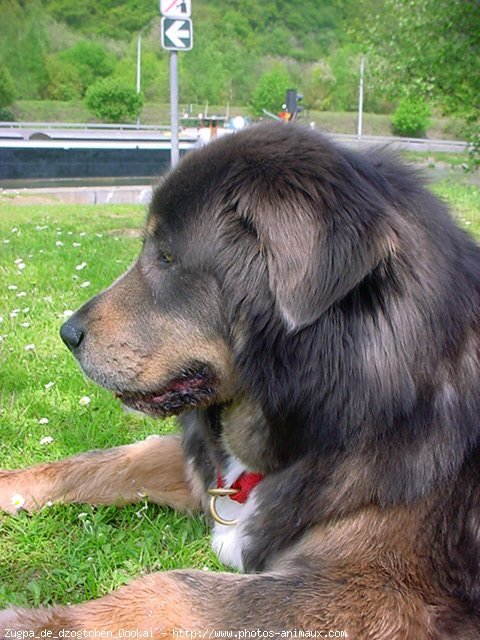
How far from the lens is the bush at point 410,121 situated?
2835 inches

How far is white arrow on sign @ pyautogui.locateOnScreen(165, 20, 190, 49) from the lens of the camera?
8.95 metres

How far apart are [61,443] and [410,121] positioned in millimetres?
75947

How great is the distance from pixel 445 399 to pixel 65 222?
30.0ft

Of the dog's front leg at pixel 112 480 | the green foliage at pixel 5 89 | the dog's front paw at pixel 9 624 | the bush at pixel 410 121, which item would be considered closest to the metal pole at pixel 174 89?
the dog's front leg at pixel 112 480

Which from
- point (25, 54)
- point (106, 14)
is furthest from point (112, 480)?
point (106, 14)

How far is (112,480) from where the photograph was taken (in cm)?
297

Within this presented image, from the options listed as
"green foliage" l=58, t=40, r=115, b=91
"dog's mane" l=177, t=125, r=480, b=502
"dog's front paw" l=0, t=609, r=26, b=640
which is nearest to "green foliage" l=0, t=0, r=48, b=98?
"green foliage" l=58, t=40, r=115, b=91

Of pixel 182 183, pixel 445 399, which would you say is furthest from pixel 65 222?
pixel 445 399

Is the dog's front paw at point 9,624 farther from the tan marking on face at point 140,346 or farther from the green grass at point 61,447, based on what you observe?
the tan marking on face at point 140,346

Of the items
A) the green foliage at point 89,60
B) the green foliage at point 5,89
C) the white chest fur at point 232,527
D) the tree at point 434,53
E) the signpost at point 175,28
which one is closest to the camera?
the white chest fur at point 232,527

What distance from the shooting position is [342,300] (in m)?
1.96

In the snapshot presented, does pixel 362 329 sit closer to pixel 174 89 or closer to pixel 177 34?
pixel 174 89

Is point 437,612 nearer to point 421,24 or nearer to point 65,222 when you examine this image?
point 65,222

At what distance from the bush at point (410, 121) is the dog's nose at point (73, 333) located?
74.3 metres
